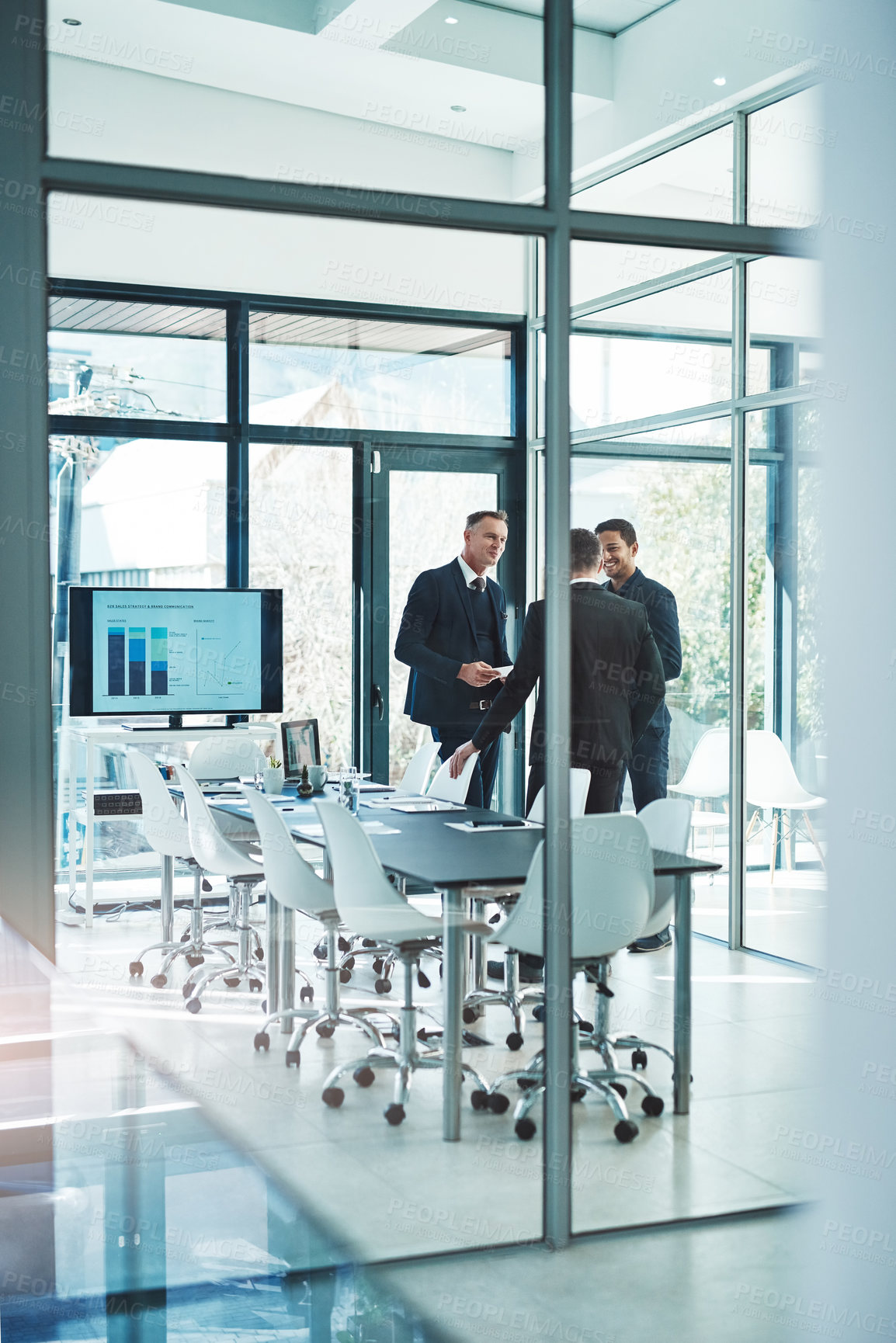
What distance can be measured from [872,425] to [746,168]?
2.99m

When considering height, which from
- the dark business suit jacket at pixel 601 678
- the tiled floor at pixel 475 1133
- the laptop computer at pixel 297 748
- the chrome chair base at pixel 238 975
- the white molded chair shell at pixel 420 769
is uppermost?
the dark business suit jacket at pixel 601 678

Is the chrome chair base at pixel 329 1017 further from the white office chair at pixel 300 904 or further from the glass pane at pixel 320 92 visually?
the glass pane at pixel 320 92

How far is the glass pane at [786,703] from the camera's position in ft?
18.6

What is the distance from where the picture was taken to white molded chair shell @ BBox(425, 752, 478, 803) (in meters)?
5.89

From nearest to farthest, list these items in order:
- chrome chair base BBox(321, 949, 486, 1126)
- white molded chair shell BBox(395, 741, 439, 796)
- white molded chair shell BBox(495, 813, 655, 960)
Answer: white molded chair shell BBox(495, 813, 655, 960)
chrome chair base BBox(321, 949, 486, 1126)
white molded chair shell BBox(395, 741, 439, 796)

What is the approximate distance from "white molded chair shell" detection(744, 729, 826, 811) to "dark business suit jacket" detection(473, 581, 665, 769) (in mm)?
823

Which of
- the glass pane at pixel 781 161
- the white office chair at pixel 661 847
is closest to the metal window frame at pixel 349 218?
the white office chair at pixel 661 847

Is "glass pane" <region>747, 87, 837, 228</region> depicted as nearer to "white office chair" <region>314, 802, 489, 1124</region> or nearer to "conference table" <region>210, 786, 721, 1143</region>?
"conference table" <region>210, 786, 721, 1143</region>

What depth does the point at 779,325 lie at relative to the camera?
5715mm

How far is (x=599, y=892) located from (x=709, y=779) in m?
2.71

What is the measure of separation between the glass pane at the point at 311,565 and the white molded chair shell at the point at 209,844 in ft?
6.45

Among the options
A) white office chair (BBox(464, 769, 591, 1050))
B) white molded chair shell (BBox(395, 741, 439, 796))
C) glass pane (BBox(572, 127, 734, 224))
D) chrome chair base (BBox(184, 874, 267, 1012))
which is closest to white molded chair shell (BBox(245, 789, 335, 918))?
chrome chair base (BBox(184, 874, 267, 1012))

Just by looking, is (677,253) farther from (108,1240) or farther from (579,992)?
(108,1240)

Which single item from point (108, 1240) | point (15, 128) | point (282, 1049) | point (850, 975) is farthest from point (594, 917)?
point (15, 128)
